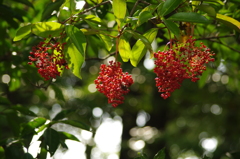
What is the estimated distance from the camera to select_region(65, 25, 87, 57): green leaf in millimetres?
1306

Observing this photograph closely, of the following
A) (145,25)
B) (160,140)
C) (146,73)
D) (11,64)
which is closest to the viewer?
(145,25)

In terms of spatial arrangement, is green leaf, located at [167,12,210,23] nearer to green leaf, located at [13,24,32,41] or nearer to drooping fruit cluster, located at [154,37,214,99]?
drooping fruit cluster, located at [154,37,214,99]

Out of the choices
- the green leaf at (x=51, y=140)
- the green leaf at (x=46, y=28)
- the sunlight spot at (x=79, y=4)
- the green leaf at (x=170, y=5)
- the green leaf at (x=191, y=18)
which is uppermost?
the green leaf at (x=170, y=5)

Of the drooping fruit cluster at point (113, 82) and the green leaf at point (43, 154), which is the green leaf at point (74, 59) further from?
the green leaf at point (43, 154)

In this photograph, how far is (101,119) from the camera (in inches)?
244

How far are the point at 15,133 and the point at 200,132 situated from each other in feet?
16.7

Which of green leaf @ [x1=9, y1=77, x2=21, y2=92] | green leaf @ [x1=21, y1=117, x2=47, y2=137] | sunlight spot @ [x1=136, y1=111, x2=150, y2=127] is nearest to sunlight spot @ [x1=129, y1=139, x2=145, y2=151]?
sunlight spot @ [x1=136, y1=111, x2=150, y2=127]

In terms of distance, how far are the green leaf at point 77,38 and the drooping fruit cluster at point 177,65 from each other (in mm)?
313

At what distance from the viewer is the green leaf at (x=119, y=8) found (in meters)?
1.40

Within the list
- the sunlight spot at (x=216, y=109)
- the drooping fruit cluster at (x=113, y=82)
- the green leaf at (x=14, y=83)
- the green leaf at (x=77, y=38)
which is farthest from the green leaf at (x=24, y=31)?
the sunlight spot at (x=216, y=109)

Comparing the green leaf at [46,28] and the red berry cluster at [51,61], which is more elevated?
the green leaf at [46,28]

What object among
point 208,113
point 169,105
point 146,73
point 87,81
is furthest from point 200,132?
point 87,81

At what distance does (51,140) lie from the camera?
67.7 inches

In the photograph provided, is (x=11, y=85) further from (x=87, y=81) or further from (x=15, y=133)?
(x=87, y=81)
